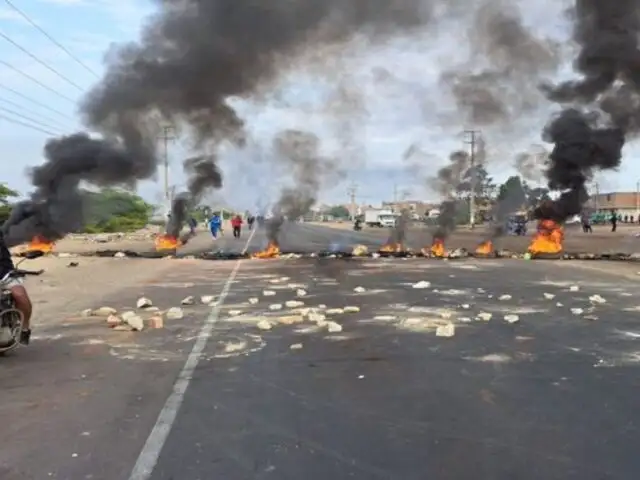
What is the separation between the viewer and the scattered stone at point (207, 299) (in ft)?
40.5

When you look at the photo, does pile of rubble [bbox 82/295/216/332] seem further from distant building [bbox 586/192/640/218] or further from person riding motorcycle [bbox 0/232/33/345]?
distant building [bbox 586/192/640/218]

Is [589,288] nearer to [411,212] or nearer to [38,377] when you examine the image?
[38,377]

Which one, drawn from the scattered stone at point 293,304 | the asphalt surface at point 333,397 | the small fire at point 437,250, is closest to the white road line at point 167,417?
the asphalt surface at point 333,397

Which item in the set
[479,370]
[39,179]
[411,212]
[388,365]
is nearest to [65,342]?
[388,365]

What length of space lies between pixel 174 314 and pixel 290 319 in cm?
179

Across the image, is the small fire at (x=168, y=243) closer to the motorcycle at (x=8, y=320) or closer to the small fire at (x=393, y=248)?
the small fire at (x=393, y=248)

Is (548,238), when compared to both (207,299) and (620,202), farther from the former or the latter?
(620,202)

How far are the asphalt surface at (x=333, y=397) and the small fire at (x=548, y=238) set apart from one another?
14915 millimetres

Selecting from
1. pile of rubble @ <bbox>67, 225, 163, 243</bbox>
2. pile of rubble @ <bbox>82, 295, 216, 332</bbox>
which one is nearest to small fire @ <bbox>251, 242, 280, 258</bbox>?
pile of rubble @ <bbox>82, 295, 216, 332</bbox>

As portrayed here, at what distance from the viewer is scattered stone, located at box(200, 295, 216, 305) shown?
40.5ft

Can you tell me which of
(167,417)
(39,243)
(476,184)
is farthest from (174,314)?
(476,184)

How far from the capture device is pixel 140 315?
1071 cm

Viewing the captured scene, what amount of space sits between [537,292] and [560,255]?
1239cm

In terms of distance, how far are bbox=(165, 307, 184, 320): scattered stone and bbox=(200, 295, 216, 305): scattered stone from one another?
1291 millimetres
